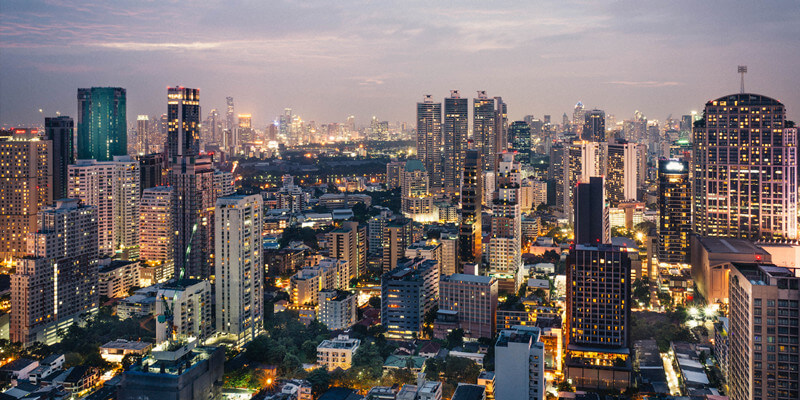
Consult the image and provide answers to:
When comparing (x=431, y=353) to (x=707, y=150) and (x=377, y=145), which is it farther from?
(x=377, y=145)

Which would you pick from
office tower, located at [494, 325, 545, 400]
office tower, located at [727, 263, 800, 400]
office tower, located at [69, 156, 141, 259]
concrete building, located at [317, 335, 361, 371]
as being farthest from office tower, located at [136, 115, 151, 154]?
office tower, located at [727, 263, 800, 400]

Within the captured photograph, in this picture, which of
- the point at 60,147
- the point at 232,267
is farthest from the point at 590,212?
the point at 60,147

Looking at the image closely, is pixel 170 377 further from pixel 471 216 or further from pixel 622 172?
pixel 622 172

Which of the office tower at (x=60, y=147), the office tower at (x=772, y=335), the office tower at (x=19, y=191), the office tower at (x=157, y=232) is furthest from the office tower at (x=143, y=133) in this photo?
the office tower at (x=772, y=335)

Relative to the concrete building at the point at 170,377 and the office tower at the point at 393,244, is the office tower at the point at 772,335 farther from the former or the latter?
the office tower at the point at 393,244

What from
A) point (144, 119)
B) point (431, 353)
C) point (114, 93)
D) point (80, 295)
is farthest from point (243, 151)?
point (431, 353)
